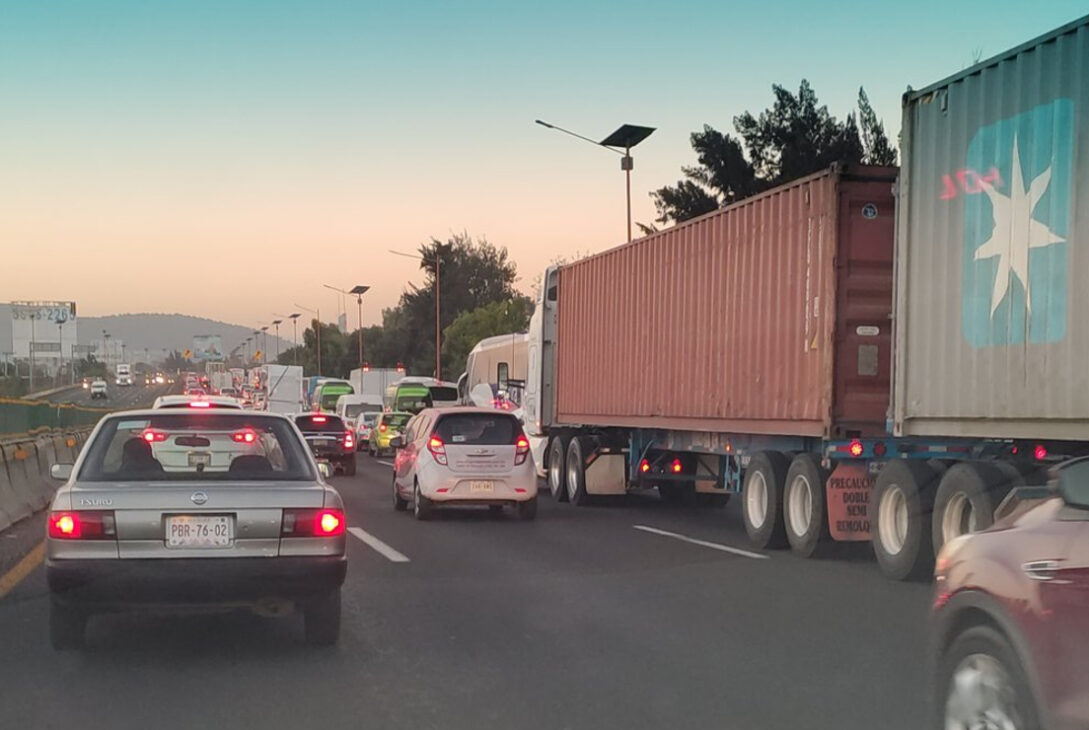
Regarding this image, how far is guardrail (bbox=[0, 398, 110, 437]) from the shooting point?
24587 mm

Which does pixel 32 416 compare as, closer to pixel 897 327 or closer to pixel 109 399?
pixel 897 327

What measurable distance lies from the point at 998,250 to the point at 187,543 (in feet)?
21.4

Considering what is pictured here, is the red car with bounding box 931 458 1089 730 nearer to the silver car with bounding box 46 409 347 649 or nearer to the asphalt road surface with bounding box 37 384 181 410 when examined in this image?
the silver car with bounding box 46 409 347 649

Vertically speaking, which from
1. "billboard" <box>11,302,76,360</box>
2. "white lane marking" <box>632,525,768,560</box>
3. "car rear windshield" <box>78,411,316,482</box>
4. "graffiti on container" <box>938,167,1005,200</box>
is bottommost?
"white lane marking" <box>632,525,768,560</box>

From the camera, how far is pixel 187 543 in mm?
7227

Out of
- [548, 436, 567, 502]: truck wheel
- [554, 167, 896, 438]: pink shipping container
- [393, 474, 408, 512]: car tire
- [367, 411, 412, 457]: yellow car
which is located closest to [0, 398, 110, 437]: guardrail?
[367, 411, 412, 457]: yellow car

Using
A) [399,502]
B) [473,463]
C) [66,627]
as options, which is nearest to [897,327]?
[473,463]

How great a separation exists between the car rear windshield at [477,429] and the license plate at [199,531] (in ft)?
31.1

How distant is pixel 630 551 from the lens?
1352 cm

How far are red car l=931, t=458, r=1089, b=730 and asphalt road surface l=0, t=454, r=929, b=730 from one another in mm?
1416

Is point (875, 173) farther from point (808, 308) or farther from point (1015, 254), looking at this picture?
point (1015, 254)

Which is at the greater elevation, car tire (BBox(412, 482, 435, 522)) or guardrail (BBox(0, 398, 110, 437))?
guardrail (BBox(0, 398, 110, 437))

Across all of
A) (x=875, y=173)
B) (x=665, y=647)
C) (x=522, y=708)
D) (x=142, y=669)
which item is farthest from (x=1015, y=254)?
(x=142, y=669)

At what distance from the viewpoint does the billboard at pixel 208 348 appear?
17100 centimetres
